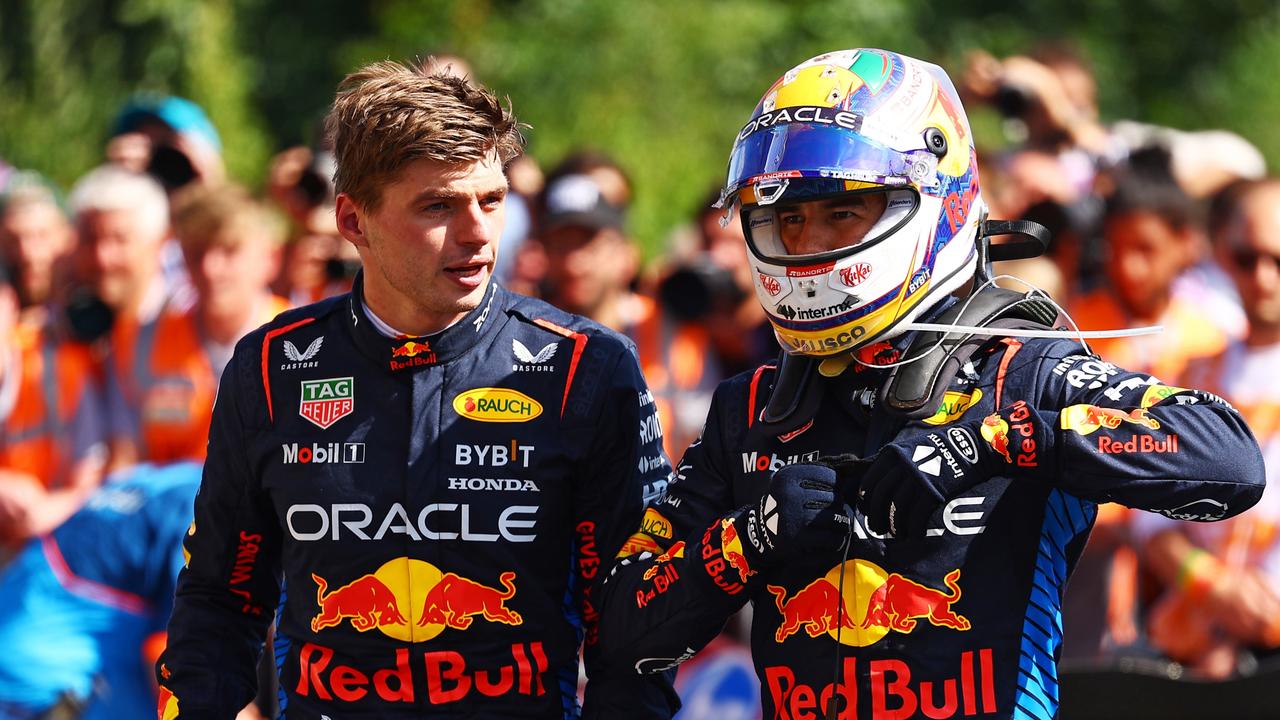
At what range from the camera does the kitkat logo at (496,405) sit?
13.2ft

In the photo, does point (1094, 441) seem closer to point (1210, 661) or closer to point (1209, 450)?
point (1209, 450)

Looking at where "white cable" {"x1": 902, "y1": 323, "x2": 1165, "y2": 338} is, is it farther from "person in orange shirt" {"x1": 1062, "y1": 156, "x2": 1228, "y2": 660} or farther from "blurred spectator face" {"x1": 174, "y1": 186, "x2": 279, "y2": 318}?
"blurred spectator face" {"x1": 174, "y1": 186, "x2": 279, "y2": 318}

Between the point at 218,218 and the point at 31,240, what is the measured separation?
2.19 metres

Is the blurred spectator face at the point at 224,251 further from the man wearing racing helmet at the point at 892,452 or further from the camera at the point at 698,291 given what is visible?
the man wearing racing helmet at the point at 892,452

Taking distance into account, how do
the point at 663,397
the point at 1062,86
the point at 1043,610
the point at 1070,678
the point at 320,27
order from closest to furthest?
the point at 1043,610 → the point at 1070,678 → the point at 663,397 → the point at 1062,86 → the point at 320,27

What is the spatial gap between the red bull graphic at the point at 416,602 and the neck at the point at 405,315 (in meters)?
0.55

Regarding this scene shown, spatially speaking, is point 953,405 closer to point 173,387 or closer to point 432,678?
point 432,678

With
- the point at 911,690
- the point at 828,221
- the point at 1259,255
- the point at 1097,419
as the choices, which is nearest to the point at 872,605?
the point at 911,690

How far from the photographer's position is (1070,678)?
6676 millimetres

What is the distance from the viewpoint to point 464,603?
3941mm

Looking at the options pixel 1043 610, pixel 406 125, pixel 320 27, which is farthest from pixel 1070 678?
pixel 320 27

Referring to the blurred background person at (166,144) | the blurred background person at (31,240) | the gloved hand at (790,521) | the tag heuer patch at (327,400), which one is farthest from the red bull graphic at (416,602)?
A: the blurred background person at (31,240)

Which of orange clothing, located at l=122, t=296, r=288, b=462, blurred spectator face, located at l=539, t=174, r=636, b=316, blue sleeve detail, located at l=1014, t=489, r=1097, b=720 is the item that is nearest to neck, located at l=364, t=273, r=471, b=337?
blue sleeve detail, located at l=1014, t=489, r=1097, b=720

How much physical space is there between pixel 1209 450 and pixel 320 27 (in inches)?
679
